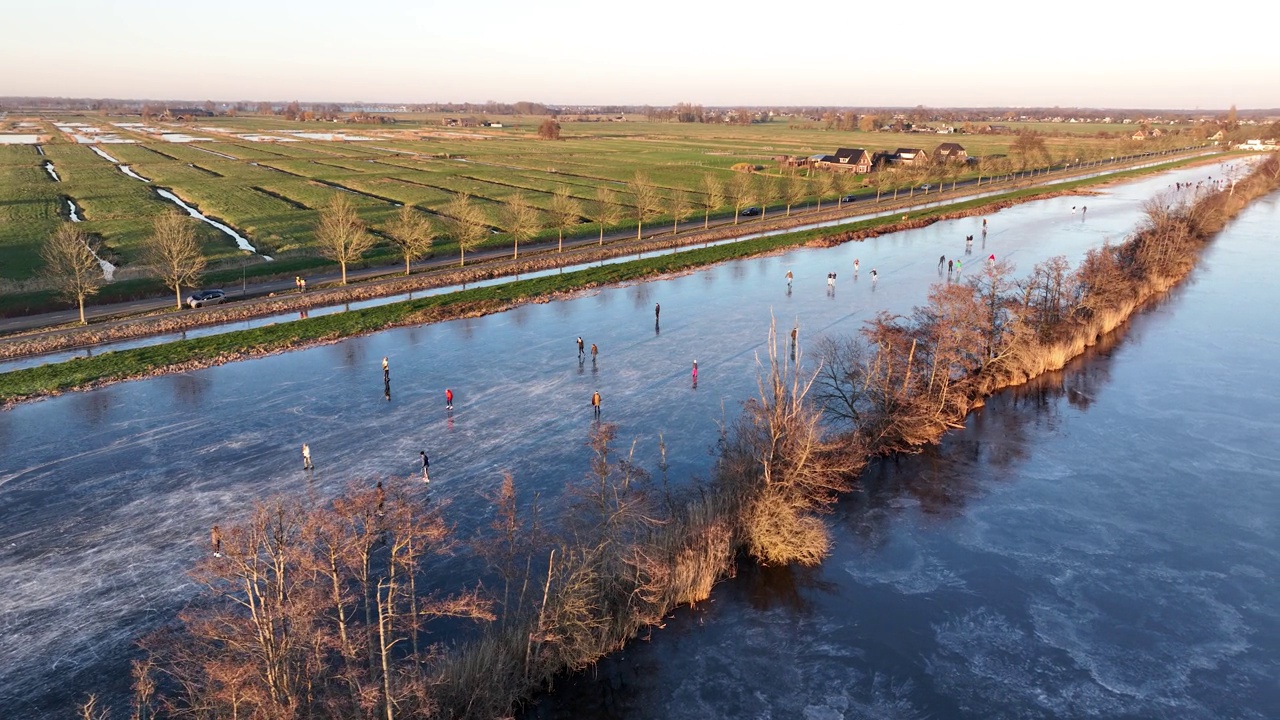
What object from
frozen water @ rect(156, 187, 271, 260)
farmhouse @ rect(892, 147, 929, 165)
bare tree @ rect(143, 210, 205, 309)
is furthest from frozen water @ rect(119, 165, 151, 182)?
farmhouse @ rect(892, 147, 929, 165)

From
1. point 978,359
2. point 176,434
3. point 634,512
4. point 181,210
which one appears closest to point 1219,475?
point 978,359

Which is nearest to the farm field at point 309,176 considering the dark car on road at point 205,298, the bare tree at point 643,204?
the bare tree at point 643,204

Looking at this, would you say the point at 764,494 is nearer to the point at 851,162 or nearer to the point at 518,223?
the point at 518,223

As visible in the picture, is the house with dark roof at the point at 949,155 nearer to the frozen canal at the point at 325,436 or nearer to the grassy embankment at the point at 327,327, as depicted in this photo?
the grassy embankment at the point at 327,327

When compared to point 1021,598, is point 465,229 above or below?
above

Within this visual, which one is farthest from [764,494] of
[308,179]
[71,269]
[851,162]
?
[851,162]

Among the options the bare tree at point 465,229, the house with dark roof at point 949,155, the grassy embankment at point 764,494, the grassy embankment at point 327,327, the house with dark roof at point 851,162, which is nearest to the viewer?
the grassy embankment at point 764,494
